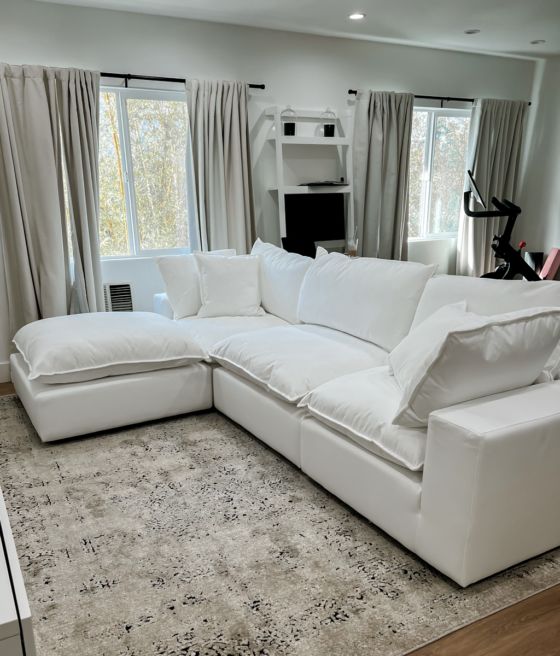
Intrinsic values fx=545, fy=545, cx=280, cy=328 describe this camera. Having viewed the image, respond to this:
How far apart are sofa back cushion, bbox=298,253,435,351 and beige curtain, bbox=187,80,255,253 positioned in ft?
4.97

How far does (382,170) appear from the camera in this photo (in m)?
5.51

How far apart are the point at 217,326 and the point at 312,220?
198cm

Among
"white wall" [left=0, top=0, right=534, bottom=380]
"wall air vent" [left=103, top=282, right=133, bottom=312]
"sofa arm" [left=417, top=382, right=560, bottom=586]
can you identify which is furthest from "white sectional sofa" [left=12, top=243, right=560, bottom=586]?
"white wall" [left=0, top=0, right=534, bottom=380]

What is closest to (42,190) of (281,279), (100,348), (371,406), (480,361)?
(100,348)

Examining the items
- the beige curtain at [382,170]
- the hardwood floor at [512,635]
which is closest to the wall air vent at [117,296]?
the beige curtain at [382,170]

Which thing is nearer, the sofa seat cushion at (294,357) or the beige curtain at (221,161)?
the sofa seat cushion at (294,357)

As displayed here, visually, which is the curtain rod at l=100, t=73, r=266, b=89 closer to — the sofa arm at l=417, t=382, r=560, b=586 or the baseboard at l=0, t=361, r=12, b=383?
the baseboard at l=0, t=361, r=12, b=383

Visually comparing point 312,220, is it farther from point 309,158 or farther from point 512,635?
point 512,635

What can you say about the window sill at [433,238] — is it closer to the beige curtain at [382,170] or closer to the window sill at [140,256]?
the beige curtain at [382,170]

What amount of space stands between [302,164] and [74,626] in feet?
14.4

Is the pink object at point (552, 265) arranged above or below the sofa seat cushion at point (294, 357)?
below

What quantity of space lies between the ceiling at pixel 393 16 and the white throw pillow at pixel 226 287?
195 centimetres

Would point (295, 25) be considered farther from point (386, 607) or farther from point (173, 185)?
point (386, 607)

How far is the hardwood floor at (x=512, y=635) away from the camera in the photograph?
1577 millimetres
